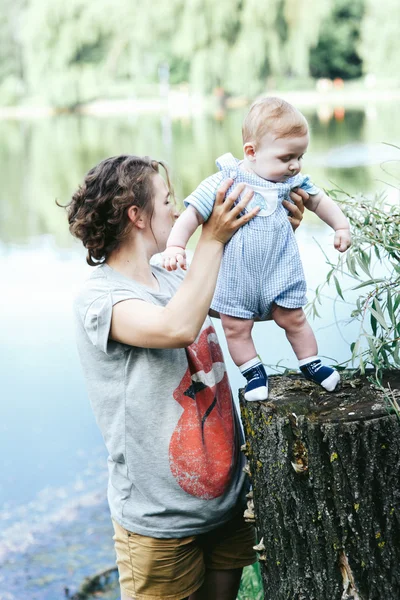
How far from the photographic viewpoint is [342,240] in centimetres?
191

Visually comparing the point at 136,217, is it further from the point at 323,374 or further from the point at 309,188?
the point at 323,374

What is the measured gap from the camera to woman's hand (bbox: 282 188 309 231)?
1.89 metres

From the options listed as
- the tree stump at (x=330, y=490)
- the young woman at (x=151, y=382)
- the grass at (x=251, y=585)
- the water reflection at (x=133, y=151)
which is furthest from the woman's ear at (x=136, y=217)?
the water reflection at (x=133, y=151)

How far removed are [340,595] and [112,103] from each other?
1863cm

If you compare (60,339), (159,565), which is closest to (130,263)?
(159,565)

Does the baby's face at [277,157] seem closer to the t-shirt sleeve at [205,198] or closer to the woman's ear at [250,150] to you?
the woman's ear at [250,150]

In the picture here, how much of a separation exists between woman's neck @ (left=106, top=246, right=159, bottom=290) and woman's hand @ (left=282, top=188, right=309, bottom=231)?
38cm

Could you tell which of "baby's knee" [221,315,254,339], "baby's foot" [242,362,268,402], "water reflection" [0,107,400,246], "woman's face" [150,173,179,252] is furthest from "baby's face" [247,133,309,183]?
"water reflection" [0,107,400,246]

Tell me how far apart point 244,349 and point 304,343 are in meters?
0.16

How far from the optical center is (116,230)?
6.08ft

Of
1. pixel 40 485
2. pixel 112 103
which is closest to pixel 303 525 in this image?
pixel 40 485

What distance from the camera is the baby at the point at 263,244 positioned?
5.84ft

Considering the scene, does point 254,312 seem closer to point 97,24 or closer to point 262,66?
point 262,66

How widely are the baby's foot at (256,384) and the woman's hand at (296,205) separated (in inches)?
14.8
